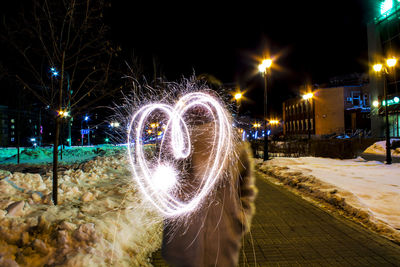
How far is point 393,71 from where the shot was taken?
31.1 m

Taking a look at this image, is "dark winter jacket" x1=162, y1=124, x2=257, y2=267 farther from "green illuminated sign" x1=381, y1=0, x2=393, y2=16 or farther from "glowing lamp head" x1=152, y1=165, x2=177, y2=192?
"green illuminated sign" x1=381, y1=0, x2=393, y2=16

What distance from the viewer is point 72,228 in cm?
419

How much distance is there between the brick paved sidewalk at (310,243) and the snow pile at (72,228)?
74 cm

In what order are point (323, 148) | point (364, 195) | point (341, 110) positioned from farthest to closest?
point (341, 110)
point (323, 148)
point (364, 195)

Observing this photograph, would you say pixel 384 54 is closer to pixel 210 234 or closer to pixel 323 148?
pixel 323 148

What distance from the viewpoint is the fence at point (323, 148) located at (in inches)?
819

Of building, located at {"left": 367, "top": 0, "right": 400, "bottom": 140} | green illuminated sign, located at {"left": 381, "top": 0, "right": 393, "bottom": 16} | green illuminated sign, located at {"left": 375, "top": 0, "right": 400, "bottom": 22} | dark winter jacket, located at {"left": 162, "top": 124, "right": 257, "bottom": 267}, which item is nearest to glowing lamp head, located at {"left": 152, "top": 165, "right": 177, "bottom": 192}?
dark winter jacket, located at {"left": 162, "top": 124, "right": 257, "bottom": 267}

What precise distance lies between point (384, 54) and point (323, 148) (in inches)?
846

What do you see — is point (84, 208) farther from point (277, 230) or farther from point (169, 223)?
point (277, 230)

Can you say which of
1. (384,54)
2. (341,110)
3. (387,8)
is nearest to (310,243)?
(384,54)

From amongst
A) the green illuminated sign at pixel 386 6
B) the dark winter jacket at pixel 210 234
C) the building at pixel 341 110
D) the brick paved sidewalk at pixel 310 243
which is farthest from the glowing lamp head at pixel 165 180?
the building at pixel 341 110

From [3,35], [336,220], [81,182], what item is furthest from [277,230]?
[3,35]

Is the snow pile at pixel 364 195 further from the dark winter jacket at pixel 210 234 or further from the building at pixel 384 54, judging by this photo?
the building at pixel 384 54

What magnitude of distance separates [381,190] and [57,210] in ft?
32.2
